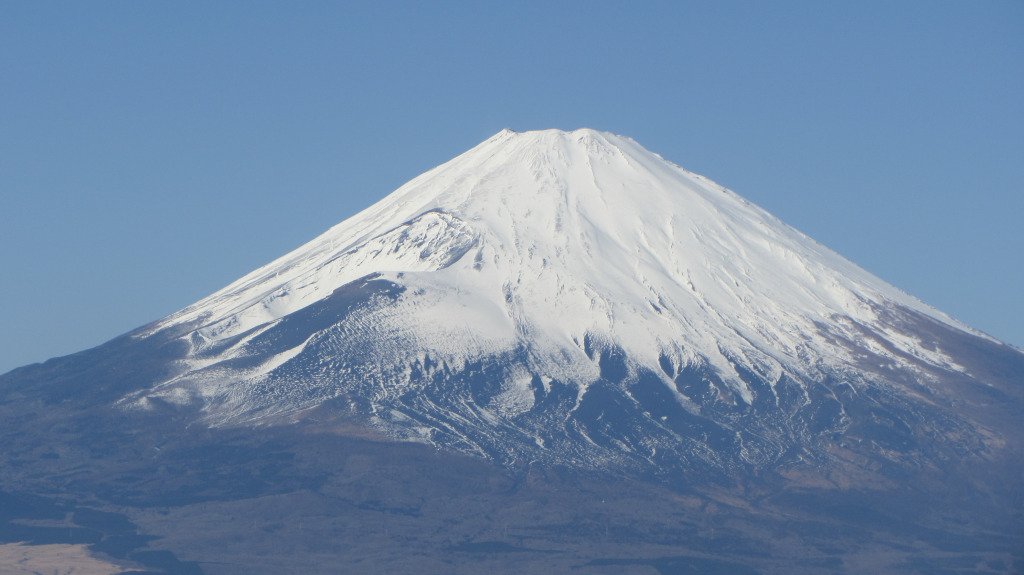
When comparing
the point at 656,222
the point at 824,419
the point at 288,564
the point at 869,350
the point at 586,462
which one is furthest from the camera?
the point at 656,222

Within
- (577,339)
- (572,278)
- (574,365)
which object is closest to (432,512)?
(574,365)

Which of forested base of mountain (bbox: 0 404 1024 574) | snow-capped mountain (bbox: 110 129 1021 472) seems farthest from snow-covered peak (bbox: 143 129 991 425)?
forested base of mountain (bbox: 0 404 1024 574)

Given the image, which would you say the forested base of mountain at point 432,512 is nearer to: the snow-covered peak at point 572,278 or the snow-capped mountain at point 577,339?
the snow-capped mountain at point 577,339

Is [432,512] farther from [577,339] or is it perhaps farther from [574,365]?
[577,339]

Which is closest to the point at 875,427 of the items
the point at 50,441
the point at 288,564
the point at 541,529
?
the point at 541,529

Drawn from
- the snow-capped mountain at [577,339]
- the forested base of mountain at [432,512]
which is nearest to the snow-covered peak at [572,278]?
the snow-capped mountain at [577,339]

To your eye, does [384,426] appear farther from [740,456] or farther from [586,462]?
[740,456]
